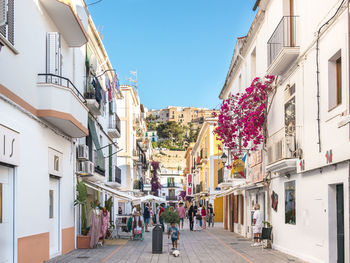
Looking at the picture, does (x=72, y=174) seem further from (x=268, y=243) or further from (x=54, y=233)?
(x=268, y=243)

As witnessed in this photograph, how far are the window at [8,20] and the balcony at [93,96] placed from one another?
9039 mm

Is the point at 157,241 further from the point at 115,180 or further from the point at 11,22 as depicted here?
the point at 115,180

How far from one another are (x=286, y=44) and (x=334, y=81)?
3675 millimetres

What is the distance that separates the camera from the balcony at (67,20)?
14445 mm

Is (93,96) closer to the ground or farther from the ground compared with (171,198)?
farther from the ground

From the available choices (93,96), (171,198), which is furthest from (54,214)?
(171,198)

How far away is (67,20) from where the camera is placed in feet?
50.8

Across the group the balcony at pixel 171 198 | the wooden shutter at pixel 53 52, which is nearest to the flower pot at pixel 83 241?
the wooden shutter at pixel 53 52

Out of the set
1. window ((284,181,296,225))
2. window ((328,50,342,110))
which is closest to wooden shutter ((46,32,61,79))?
window ((328,50,342,110))

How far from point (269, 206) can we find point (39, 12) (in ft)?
34.9

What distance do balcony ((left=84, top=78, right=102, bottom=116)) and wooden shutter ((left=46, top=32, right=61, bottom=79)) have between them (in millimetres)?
5335

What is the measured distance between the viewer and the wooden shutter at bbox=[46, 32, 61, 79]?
15.0 metres

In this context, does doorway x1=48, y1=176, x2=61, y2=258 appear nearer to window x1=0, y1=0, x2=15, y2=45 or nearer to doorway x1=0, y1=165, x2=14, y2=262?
doorway x1=0, y1=165, x2=14, y2=262

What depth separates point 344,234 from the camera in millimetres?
11328
